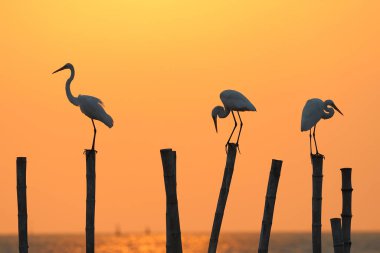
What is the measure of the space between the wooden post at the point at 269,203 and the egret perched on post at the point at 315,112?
700 centimetres

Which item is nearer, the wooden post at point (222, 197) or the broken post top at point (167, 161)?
the broken post top at point (167, 161)

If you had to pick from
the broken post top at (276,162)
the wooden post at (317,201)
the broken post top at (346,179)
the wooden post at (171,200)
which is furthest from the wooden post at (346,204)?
the wooden post at (171,200)

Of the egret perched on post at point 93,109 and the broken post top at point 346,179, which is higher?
the egret perched on post at point 93,109

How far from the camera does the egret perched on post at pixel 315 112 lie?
85.0ft

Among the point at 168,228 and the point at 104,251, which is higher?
the point at 168,228

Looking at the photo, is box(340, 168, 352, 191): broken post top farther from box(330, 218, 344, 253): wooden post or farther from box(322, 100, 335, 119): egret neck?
box(322, 100, 335, 119): egret neck

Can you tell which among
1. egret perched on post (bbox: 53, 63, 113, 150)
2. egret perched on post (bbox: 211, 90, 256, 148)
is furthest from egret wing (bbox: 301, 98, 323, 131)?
egret perched on post (bbox: 53, 63, 113, 150)

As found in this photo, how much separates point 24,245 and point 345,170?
538 cm

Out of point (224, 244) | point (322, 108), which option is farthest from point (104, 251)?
point (322, 108)

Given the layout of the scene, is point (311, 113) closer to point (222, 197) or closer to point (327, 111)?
point (327, 111)

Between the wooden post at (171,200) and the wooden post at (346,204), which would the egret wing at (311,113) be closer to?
the wooden post at (346,204)

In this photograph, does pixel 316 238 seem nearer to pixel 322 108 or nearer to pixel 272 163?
pixel 272 163

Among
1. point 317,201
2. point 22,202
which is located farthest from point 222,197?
point 22,202

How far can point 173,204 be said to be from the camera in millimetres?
17406
